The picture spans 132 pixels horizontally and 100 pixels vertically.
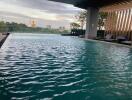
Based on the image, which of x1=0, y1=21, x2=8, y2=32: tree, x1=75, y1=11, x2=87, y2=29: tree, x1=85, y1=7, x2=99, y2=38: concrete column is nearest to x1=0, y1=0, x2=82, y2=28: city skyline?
x1=75, y1=11, x2=87, y2=29: tree

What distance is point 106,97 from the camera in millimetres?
4715

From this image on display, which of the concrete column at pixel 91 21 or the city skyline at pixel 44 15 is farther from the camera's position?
the city skyline at pixel 44 15

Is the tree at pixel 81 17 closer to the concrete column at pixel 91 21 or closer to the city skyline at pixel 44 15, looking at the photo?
the city skyline at pixel 44 15

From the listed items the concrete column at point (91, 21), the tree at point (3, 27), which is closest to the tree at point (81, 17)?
the concrete column at point (91, 21)

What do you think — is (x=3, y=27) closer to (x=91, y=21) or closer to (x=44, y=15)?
(x=44, y=15)

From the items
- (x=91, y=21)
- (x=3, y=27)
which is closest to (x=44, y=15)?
(x=3, y=27)

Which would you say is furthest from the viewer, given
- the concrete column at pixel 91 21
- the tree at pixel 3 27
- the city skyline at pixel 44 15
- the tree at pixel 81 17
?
the tree at pixel 81 17

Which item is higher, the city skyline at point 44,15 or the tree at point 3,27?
the city skyline at point 44,15

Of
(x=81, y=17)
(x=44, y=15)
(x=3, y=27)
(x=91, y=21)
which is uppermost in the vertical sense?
(x=44, y=15)

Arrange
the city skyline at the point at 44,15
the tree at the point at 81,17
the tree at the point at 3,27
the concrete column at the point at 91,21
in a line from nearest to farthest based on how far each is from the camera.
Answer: the concrete column at the point at 91,21 < the city skyline at the point at 44,15 < the tree at the point at 3,27 < the tree at the point at 81,17

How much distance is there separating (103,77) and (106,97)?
1.93 metres

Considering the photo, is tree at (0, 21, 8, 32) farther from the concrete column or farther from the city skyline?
the concrete column

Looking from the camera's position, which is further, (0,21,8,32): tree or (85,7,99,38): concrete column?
(0,21,8,32): tree

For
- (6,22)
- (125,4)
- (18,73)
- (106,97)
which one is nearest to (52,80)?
(18,73)
